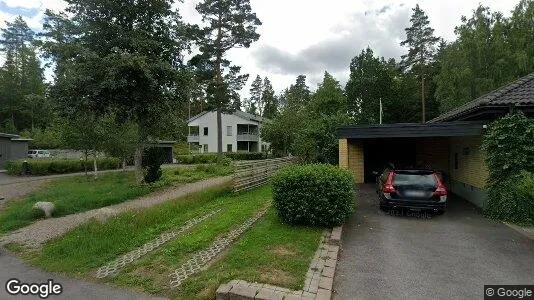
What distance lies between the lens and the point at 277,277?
509cm

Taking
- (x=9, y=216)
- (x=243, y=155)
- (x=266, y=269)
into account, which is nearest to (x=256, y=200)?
(x=266, y=269)

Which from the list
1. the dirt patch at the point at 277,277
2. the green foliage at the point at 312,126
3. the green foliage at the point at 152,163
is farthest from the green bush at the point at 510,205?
the green foliage at the point at 152,163

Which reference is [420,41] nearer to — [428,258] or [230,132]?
[230,132]

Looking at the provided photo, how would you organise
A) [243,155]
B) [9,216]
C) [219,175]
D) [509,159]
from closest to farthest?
[509,159]
[9,216]
[219,175]
[243,155]

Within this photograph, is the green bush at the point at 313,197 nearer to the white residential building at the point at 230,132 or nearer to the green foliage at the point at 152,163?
the green foliage at the point at 152,163

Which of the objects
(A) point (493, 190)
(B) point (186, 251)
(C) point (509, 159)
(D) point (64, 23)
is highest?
(D) point (64, 23)

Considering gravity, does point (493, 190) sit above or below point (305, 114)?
below

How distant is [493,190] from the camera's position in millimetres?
9789

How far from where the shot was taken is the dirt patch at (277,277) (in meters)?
4.91

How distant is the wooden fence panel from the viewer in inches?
555

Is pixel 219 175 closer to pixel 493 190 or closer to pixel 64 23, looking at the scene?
pixel 64 23

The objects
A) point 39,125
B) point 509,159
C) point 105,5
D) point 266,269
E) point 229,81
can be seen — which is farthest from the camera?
point 39,125

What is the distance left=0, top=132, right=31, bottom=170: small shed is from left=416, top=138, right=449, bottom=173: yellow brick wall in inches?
1246

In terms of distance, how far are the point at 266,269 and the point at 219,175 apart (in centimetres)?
1785
